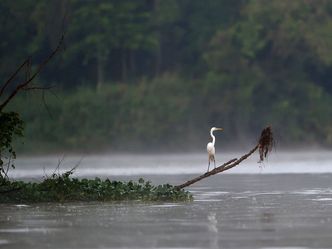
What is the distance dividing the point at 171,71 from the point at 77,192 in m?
41.9

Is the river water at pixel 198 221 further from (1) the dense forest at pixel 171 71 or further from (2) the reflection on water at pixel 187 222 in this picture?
(1) the dense forest at pixel 171 71

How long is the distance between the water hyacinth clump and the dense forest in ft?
112

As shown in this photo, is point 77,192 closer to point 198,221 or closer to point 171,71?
point 198,221

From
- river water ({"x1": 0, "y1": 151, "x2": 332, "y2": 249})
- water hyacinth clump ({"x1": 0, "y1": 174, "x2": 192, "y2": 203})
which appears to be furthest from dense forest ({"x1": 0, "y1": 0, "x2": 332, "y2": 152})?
water hyacinth clump ({"x1": 0, "y1": 174, "x2": 192, "y2": 203})

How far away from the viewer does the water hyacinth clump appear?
2408 cm

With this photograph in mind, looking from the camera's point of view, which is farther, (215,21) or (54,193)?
(215,21)

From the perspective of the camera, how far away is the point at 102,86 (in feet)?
207

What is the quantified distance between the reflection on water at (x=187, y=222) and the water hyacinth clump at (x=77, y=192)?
448 millimetres

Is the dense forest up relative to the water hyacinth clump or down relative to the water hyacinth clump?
up

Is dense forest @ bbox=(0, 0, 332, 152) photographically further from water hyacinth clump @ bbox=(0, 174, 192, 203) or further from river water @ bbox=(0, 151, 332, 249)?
water hyacinth clump @ bbox=(0, 174, 192, 203)

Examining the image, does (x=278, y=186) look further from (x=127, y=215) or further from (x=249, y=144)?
(x=249, y=144)

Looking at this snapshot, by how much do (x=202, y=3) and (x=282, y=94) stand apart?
6.50m

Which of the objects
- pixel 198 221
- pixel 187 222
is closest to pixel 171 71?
pixel 198 221

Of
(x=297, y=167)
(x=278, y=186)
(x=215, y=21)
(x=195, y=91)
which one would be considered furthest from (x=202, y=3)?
(x=278, y=186)
